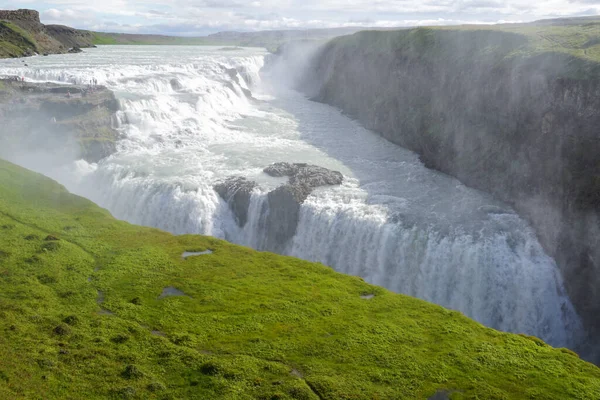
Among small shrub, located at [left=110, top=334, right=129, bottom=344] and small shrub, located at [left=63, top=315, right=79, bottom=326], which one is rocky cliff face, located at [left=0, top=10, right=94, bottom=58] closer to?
small shrub, located at [left=63, top=315, right=79, bottom=326]

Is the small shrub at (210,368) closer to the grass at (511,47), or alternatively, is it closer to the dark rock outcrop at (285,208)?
the dark rock outcrop at (285,208)

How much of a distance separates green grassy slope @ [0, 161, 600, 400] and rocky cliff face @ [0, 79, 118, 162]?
20987 millimetres

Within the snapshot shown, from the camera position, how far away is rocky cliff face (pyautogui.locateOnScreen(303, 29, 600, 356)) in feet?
105

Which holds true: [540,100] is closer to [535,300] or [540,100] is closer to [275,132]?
[535,300]

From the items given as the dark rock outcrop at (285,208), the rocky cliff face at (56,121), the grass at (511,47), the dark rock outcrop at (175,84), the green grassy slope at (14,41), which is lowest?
the dark rock outcrop at (285,208)

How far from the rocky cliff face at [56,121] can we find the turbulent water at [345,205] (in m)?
1.27

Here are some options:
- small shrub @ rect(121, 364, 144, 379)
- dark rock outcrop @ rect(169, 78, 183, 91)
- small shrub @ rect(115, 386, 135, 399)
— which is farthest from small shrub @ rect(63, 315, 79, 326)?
dark rock outcrop @ rect(169, 78, 183, 91)

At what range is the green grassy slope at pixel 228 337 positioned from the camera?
17234mm

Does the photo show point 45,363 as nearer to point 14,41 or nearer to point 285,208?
point 285,208

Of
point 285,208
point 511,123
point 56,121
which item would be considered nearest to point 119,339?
point 285,208

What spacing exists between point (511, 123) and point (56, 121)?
140ft

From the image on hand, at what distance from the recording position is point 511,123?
4059 centimetres

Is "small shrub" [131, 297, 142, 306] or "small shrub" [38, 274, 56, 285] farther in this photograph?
"small shrub" [38, 274, 56, 285]

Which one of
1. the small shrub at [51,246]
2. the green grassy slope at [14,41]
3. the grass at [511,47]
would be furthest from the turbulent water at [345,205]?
the green grassy slope at [14,41]
